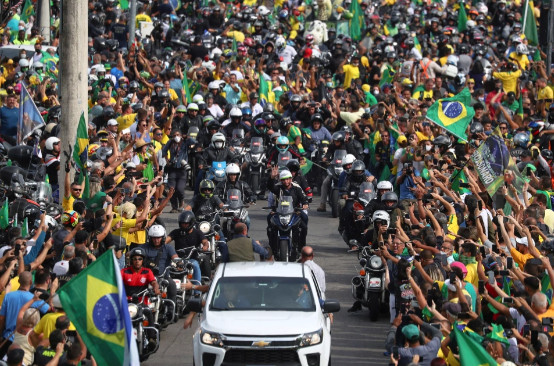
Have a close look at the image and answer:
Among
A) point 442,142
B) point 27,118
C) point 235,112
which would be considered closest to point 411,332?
point 442,142

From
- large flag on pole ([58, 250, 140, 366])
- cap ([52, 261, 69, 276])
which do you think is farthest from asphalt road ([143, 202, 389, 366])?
large flag on pole ([58, 250, 140, 366])

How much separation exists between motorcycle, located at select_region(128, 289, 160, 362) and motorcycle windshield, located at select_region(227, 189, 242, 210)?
5.41 m

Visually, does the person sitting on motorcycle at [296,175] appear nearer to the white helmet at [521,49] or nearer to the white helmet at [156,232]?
the white helmet at [156,232]

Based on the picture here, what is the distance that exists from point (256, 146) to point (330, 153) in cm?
162

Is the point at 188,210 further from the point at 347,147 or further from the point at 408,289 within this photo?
the point at 347,147

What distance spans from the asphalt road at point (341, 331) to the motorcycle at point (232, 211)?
6.17ft

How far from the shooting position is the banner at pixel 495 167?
22.2 meters

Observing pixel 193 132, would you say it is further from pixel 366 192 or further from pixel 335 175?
pixel 366 192

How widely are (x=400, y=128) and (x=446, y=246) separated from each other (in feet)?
32.9

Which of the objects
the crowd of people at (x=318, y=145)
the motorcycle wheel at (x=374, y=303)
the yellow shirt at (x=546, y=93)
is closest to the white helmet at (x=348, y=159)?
the crowd of people at (x=318, y=145)

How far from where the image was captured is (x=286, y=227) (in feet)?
81.3

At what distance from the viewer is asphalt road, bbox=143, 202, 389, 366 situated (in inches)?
775

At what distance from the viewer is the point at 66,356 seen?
49.9 feet

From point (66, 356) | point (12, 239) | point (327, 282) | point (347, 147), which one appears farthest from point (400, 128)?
point (66, 356)
